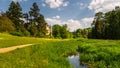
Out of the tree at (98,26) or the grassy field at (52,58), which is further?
the tree at (98,26)

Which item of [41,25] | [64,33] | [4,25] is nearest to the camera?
[4,25]

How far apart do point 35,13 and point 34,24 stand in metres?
6.85

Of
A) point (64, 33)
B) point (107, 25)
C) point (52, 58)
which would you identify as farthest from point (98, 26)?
point (52, 58)

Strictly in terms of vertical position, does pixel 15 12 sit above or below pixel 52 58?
above

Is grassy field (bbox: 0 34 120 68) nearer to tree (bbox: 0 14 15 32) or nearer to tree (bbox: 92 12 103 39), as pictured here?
tree (bbox: 0 14 15 32)

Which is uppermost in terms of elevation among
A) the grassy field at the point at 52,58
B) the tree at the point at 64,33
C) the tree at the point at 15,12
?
the tree at the point at 15,12

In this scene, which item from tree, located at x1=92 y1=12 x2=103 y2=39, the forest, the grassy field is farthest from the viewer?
tree, located at x1=92 y1=12 x2=103 y2=39

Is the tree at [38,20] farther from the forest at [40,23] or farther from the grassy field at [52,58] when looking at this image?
the grassy field at [52,58]

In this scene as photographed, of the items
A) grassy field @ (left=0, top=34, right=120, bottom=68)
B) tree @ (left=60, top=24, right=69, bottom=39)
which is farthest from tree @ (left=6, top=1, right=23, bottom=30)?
grassy field @ (left=0, top=34, right=120, bottom=68)

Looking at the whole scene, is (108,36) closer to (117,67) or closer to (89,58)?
(89,58)

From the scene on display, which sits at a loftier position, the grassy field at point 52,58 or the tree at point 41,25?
the tree at point 41,25

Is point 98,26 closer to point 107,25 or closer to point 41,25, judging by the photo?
point 107,25

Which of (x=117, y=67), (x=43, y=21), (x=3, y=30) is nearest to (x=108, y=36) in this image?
(x=43, y=21)

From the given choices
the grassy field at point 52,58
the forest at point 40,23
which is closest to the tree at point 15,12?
the forest at point 40,23
